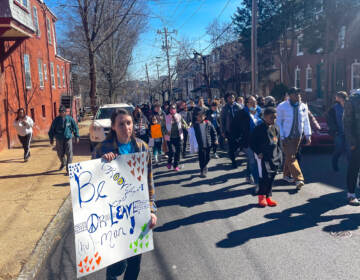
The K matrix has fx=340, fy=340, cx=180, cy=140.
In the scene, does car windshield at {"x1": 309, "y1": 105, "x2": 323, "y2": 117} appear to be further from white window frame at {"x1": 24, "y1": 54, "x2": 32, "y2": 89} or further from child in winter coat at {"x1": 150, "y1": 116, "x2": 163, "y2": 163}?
white window frame at {"x1": 24, "y1": 54, "x2": 32, "y2": 89}

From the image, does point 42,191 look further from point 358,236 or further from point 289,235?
point 358,236

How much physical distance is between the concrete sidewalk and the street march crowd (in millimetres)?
855

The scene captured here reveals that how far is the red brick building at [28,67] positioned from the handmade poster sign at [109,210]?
36.5 ft

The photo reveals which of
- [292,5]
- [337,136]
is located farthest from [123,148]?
[292,5]

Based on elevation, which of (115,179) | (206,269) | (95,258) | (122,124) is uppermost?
(122,124)

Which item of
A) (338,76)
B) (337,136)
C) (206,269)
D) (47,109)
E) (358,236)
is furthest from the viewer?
(338,76)

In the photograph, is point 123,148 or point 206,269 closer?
point 123,148

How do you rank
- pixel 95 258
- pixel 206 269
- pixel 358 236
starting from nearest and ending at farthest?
1. pixel 95 258
2. pixel 206 269
3. pixel 358 236

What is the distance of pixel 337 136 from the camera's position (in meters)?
8.24

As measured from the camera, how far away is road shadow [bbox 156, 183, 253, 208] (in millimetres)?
6391

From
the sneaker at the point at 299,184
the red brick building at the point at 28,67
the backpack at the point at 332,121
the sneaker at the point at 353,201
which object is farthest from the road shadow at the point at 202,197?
the red brick building at the point at 28,67

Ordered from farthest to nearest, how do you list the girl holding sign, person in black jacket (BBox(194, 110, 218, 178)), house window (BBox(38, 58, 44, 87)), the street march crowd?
house window (BBox(38, 58, 44, 87))
person in black jacket (BBox(194, 110, 218, 178))
the street march crowd
the girl holding sign

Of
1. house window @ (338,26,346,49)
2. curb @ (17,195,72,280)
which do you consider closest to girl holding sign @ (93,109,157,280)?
curb @ (17,195,72,280)

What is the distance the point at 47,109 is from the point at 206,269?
815 inches
